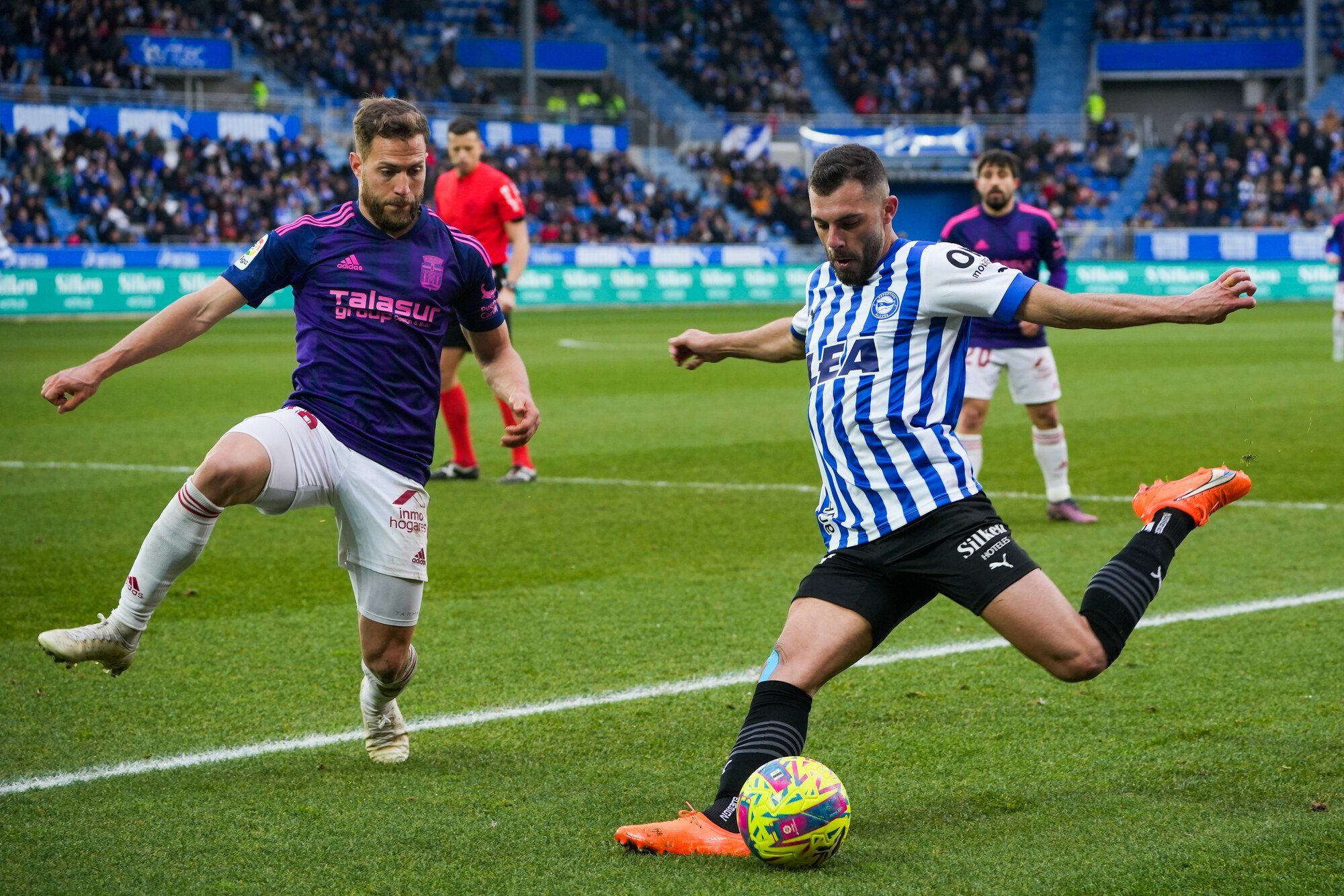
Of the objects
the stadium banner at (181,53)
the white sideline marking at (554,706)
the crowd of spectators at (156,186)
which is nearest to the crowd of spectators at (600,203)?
the crowd of spectators at (156,186)

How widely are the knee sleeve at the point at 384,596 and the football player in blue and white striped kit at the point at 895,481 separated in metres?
1.09

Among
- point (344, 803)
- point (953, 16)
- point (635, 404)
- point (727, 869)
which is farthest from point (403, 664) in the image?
point (953, 16)

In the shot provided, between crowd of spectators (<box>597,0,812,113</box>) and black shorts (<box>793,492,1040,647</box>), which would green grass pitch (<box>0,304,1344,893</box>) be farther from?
crowd of spectators (<box>597,0,812,113</box>)

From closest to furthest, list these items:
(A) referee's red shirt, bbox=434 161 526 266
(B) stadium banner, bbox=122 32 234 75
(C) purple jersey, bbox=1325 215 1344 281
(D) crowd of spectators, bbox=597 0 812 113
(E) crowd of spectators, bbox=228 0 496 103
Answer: (A) referee's red shirt, bbox=434 161 526 266
(C) purple jersey, bbox=1325 215 1344 281
(B) stadium banner, bbox=122 32 234 75
(E) crowd of spectators, bbox=228 0 496 103
(D) crowd of spectators, bbox=597 0 812 113

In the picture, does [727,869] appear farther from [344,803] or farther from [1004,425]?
[1004,425]

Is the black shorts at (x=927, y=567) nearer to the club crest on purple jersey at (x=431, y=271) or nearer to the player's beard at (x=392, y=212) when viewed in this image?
the club crest on purple jersey at (x=431, y=271)

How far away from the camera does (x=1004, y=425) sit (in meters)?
13.7

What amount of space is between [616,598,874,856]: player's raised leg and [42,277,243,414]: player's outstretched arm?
70.4 inches

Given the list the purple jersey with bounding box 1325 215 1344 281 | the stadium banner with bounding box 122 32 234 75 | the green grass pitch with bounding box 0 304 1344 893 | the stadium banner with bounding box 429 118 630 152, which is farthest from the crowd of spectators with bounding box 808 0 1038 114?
the green grass pitch with bounding box 0 304 1344 893

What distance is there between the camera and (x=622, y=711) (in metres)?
4.95

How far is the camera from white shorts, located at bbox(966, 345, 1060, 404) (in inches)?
343

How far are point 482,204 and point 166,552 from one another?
21.6 ft

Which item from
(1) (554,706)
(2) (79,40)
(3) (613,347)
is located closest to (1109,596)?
(1) (554,706)

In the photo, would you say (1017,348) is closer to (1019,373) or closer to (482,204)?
(1019,373)
